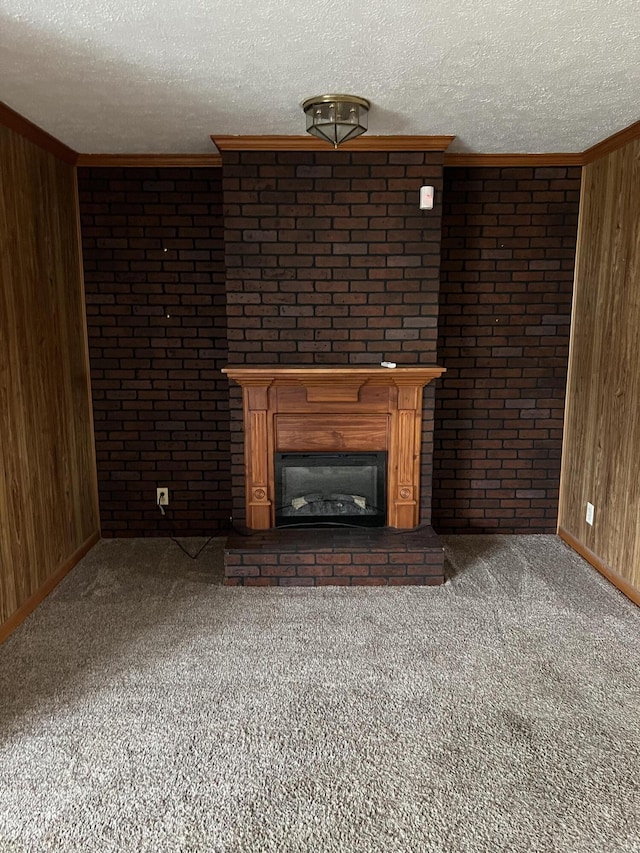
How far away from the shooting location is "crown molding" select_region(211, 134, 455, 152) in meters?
3.11

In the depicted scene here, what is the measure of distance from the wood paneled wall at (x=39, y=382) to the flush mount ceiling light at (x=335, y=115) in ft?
4.56

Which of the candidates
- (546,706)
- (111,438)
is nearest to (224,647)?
(546,706)

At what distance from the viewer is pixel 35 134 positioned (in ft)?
9.70

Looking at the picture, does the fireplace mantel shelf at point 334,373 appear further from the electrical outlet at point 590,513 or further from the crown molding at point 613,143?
the crown molding at point 613,143

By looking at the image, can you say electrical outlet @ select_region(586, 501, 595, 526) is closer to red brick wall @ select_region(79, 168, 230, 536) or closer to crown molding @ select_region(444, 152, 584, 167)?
crown molding @ select_region(444, 152, 584, 167)

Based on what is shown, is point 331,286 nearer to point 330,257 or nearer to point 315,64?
point 330,257

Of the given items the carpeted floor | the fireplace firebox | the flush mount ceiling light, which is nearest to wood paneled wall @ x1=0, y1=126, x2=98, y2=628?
the carpeted floor

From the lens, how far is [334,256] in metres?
3.31

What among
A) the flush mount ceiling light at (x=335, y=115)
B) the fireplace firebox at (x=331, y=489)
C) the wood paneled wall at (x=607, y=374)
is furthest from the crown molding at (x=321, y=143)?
the fireplace firebox at (x=331, y=489)

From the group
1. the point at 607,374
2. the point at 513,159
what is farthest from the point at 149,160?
the point at 607,374

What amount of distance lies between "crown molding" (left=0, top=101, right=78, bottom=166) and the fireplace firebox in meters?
2.07

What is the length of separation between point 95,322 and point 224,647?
7.15ft

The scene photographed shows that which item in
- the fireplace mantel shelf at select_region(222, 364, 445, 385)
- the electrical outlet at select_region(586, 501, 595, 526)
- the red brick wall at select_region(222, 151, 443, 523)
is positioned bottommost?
the electrical outlet at select_region(586, 501, 595, 526)

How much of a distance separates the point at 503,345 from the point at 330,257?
1276mm
